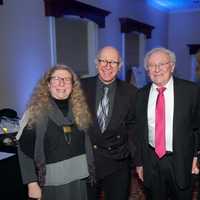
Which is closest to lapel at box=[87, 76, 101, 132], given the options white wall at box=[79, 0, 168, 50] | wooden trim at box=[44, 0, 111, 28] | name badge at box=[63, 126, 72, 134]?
name badge at box=[63, 126, 72, 134]

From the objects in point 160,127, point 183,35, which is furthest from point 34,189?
point 183,35

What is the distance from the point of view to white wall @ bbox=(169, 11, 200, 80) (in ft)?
25.6

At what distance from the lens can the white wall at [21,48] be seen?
3.01 meters

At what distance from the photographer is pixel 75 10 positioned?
3.89 meters

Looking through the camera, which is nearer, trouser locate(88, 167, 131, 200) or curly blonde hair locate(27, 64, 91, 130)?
curly blonde hair locate(27, 64, 91, 130)

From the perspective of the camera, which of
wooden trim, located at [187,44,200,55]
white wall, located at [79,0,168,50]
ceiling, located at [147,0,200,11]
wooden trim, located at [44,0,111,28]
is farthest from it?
wooden trim, located at [187,44,200,55]

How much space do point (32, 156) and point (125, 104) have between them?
710mm

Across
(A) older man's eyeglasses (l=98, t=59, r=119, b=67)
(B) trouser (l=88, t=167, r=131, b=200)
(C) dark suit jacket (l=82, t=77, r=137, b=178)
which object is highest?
(A) older man's eyeglasses (l=98, t=59, r=119, b=67)

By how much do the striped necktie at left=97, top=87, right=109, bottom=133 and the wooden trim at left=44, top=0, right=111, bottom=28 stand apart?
186 cm

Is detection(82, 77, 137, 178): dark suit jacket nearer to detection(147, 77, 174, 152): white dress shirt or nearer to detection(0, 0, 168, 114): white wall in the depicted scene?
detection(147, 77, 174, 152): white dress shirt

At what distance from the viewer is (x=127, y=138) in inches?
81.2

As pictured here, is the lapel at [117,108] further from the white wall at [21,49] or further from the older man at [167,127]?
the white wall at [21,49]

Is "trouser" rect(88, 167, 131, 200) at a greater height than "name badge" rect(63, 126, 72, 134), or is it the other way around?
"name badge" rect(63, 126, 72, 134)

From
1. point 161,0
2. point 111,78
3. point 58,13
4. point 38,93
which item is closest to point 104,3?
point 58,13
